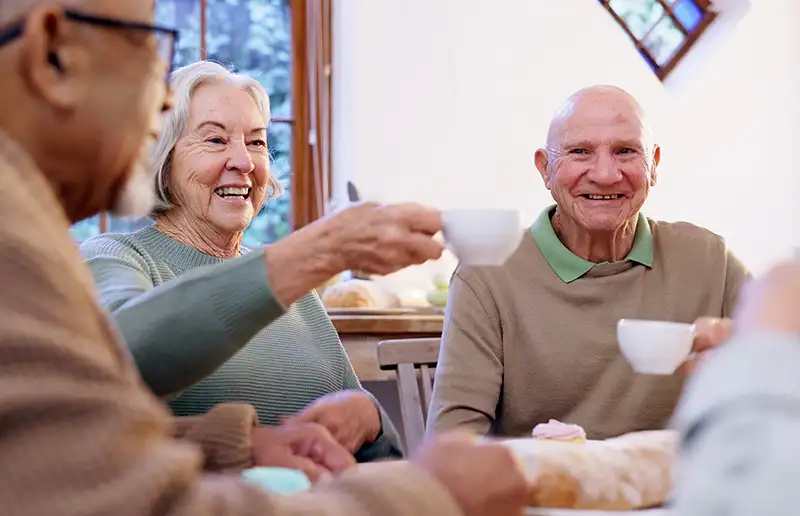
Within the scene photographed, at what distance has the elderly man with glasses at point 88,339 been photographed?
582mm

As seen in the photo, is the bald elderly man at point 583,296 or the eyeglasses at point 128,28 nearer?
the eyeglasses at point 128,28

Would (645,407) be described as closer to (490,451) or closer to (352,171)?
(490,451)

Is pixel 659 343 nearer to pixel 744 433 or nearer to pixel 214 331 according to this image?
pixel 214 331

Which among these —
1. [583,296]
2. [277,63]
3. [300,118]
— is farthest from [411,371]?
[277,63]

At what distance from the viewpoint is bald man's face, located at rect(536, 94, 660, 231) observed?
6.42 ft

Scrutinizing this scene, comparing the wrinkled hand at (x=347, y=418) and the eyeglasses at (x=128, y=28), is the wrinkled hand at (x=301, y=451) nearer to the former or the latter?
the wrinkled hand at (x=347, y=418)

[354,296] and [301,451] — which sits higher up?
[301,451]

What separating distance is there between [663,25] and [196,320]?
3627 millimetres

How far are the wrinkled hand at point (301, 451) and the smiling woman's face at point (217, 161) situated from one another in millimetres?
765

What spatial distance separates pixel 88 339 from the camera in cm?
63

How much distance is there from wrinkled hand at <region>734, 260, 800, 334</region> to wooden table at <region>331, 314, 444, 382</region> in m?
2.34

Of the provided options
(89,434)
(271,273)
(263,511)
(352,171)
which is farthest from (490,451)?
(352,171)

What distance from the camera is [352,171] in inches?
145

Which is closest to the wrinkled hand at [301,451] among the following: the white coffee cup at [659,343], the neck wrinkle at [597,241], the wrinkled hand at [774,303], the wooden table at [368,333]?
the white coffee cup at [659,343]
